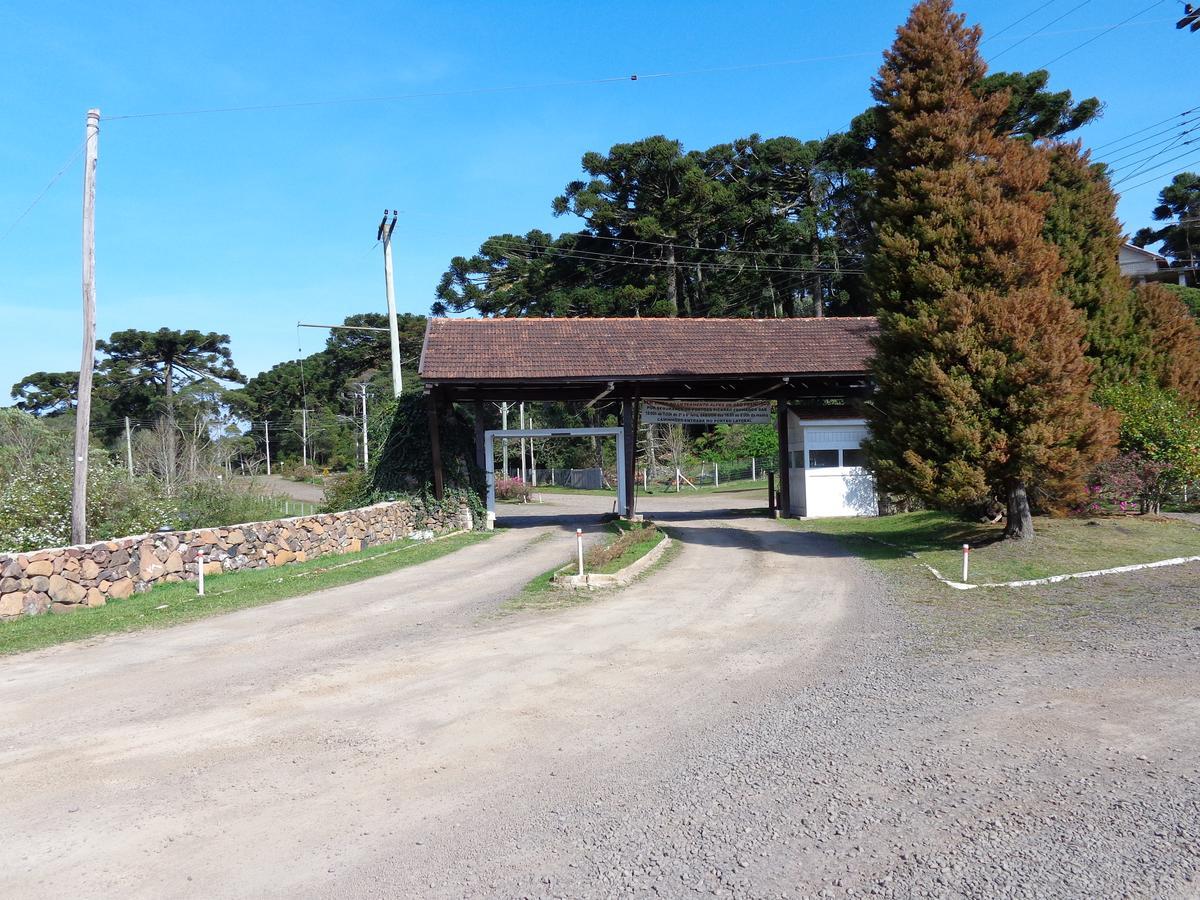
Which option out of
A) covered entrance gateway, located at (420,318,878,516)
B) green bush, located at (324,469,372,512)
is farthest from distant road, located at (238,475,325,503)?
covered entrance gateway, located at (420,318,878,516)

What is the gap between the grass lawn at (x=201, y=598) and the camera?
34.3 feet

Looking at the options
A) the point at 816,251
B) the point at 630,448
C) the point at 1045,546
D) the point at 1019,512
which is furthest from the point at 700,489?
the point at 1045,546

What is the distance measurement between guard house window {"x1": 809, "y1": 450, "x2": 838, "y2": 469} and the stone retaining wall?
12525 mm

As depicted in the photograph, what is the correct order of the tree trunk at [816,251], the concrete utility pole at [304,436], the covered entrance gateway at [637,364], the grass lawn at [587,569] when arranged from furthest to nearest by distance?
the concrete utility pole at [304,436]
the tree trunk at [816,251]
the covered entrance gateway at [637,364]
the grass lawn at [587,569]

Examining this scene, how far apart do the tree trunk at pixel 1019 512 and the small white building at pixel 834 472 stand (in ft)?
32.3

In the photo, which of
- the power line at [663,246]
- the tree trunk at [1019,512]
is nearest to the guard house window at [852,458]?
the tree trunk at [1019,512]

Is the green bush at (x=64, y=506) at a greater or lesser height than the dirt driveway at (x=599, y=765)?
greater

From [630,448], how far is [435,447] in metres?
5.49

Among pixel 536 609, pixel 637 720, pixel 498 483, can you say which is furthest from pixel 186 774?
pixel 498 483

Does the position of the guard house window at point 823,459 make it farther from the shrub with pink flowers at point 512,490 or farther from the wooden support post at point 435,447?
the shrub with pink flowers at point 512,490

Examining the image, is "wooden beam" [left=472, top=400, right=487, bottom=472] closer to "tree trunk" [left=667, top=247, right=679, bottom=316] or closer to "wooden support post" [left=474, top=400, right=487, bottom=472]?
"wooden support post" [left=474, top=400, right=487, bottom=472]

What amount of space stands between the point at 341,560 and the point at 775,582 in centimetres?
880

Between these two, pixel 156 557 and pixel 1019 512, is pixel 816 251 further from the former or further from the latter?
pixel 156 557

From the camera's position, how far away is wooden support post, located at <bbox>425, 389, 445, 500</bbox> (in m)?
22.3
